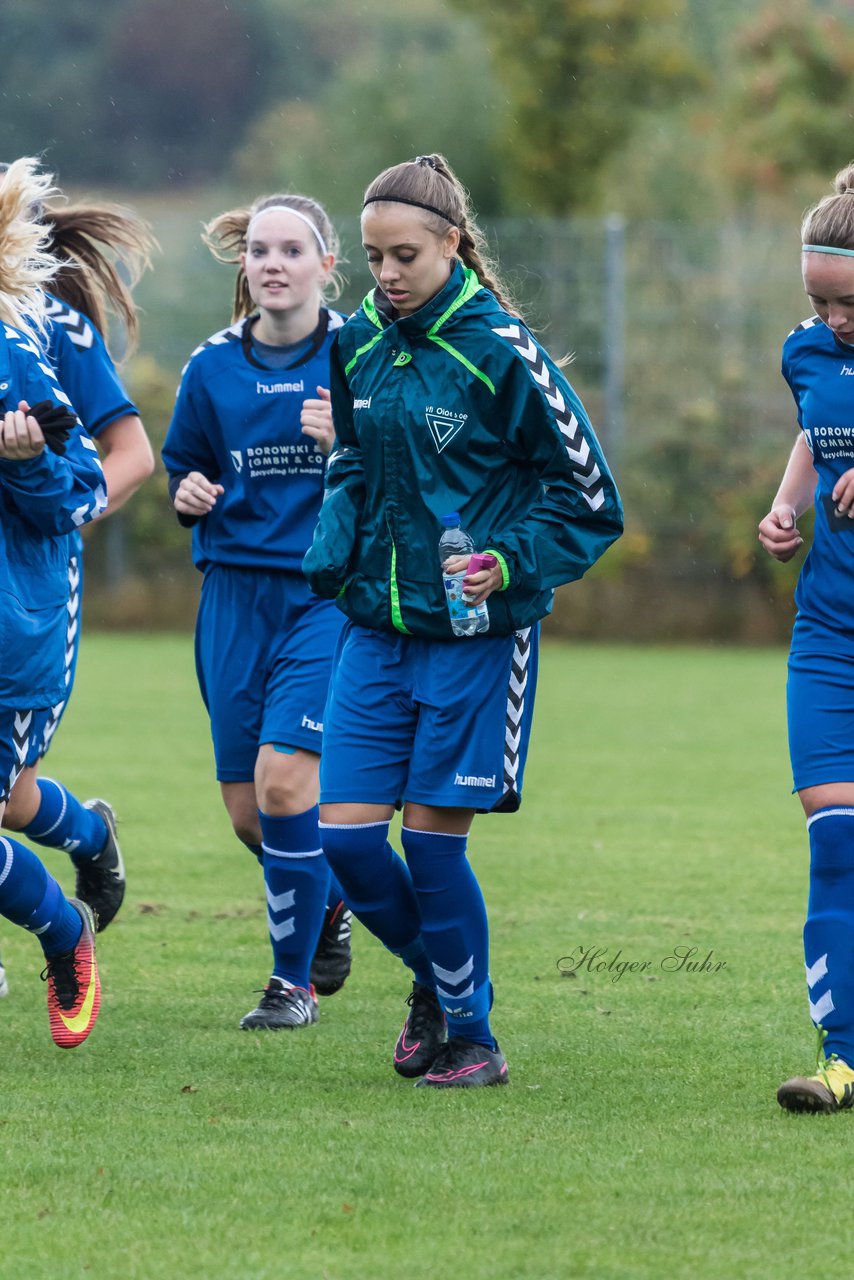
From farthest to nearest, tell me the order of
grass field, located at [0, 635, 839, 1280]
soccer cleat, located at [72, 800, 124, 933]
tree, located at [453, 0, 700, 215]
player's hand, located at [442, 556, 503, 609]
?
tree, located at [453, 0, 700, 215], soccer cleat, located at [72, 800, 124, 933], player's hand, located at [442, 556, 503, 609], grass field, located at [0, 635, 839, 1280]

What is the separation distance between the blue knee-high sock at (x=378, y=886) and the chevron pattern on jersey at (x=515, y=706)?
0.33m

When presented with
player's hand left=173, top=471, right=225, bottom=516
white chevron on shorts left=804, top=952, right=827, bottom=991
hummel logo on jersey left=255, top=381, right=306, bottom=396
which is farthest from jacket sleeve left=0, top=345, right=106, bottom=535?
white chevron on shorts left=804, top=952, right=827, bottom=991

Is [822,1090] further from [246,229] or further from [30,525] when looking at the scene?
[246,229]

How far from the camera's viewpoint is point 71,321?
6.11 metres

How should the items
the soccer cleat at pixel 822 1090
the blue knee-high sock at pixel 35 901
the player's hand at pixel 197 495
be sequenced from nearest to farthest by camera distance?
1. the soccer cleat at pixel 822 1090
2. the blue knee-high sock at pixel 35 901
3. the player's hand at pixel 197 495

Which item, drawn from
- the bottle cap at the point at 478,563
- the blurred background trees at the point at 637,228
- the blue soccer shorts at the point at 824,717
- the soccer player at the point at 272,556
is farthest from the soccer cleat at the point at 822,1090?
the blurred background trees at the point at 637,228

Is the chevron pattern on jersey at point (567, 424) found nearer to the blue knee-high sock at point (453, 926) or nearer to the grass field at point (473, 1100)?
the blue knee-high sock at point (453, 926)

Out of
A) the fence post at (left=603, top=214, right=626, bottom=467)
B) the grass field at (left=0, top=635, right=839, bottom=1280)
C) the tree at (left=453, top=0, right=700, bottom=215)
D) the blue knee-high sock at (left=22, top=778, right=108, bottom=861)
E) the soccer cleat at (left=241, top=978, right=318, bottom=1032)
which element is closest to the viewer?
the grass field at (left=0, top=635, right=839, bottom=1280)

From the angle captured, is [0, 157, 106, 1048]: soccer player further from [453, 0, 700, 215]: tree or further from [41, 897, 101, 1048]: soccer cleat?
[453, 0, 700, 215]: tree

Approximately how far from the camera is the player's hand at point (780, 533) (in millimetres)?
Answer: 5074

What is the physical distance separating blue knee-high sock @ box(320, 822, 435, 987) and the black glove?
111 centimetres

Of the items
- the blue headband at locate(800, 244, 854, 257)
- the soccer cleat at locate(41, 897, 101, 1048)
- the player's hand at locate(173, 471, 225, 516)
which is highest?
the blue headband at locate(800, 244, 854, 257)

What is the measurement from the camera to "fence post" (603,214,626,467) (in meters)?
22.5

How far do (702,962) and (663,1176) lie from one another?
8.36ft
